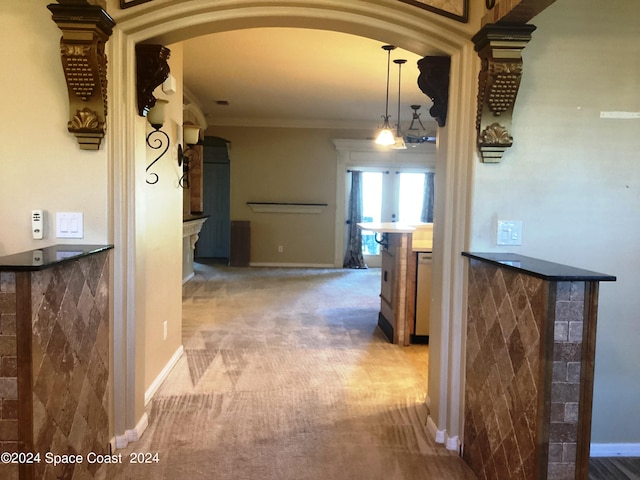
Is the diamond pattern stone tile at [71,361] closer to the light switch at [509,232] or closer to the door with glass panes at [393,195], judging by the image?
the light switch at [509,232]

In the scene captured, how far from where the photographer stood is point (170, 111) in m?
3.20

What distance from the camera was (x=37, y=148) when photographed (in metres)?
2.10

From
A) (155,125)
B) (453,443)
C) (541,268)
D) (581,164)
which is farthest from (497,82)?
(155,125)

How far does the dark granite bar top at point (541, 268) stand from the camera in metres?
1.55

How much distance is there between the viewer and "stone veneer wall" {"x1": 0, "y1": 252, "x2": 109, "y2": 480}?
1.49 metres

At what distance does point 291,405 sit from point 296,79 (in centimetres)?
393

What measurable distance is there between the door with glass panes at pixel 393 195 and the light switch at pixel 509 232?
21.1 ft

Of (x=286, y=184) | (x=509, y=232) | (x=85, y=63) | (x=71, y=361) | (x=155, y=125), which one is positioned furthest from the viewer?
(x=286, y=184)

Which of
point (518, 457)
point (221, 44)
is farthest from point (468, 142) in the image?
point (221, 44)

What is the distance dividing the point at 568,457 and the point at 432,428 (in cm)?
93

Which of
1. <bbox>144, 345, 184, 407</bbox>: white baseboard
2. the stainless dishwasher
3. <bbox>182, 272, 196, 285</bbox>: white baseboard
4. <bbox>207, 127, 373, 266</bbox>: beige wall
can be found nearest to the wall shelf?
<bbox>207, 127, 373, 266</bbox>: beige wall

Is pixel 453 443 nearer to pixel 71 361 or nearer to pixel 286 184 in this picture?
pixel 71 361

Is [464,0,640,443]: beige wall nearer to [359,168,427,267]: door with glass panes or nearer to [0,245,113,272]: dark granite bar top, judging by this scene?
[0,245,113,272]: dark granite bar top

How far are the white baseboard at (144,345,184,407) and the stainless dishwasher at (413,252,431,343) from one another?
1.91 meters
